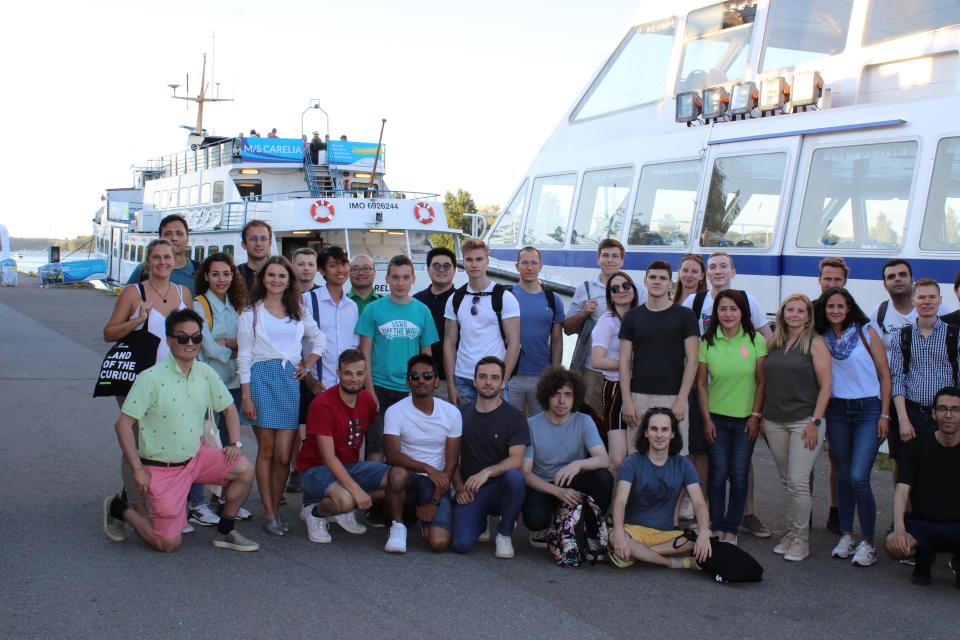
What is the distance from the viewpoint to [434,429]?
6.40 metres

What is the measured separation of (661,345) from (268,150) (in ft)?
66.6

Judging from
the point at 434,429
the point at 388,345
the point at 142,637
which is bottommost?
the point at 142,637

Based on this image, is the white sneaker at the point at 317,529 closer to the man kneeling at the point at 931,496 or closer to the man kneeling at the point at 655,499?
the man kneeling at the point at 655,499

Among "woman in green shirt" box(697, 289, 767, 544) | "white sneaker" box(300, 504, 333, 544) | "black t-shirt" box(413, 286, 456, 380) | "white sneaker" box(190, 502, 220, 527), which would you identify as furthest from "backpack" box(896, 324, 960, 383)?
"white sneaker" box(190, 502, 220, 527)

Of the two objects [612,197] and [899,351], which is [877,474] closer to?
[899,351]

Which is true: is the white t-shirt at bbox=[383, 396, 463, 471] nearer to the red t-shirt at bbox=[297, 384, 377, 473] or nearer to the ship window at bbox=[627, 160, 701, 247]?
the red t-shirt at bbox=[297, 384, 377, 473]

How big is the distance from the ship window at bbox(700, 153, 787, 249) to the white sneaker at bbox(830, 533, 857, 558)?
4167 millimetres

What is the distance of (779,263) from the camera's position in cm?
970

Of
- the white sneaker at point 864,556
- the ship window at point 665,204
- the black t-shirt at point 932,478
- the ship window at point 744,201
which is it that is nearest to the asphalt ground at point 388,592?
the white sneaker at point 864,556

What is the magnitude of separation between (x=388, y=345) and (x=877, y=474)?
4.25 meters

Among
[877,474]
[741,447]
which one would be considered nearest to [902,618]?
[741,447]

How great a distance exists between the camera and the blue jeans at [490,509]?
6.15m

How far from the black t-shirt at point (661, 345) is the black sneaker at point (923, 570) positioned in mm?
1728

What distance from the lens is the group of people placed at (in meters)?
5.95
